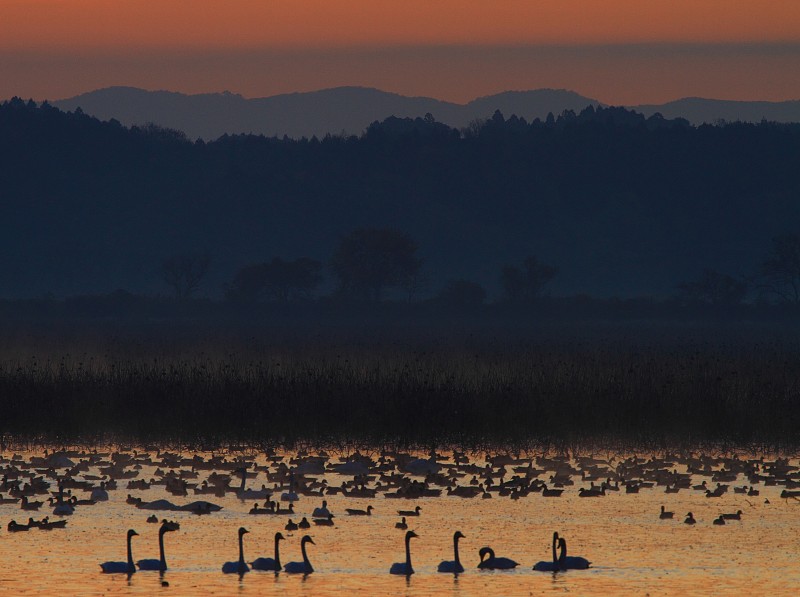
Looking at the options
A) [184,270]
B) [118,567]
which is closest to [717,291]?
[184,270]

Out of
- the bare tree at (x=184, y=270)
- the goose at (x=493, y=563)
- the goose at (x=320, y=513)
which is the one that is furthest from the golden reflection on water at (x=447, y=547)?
the bare tree at (x=184, y=270)

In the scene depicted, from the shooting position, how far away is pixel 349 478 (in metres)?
23.9

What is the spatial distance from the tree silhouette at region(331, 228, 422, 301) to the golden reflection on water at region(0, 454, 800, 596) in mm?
111730

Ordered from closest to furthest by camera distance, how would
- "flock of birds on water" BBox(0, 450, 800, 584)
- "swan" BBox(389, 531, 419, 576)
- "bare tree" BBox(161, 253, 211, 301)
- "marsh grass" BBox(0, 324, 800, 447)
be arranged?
1. "swan" BBox(389, 531, 419, 576)
2. "flock of birds on water" BBox(0, 450, 800, 584)
3. "marsh grass" BBox(0, 324, 800, 447)
4. "bare tree" BBox(161, 253, 211, 301)

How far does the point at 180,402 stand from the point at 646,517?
43.0 feet

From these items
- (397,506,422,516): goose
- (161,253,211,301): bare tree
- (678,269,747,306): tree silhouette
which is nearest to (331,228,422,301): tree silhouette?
(161,253,211,301): bare tree

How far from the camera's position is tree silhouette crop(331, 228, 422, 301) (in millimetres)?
134625

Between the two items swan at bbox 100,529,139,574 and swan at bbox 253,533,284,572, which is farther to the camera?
swan at bbox 253,533,284,572

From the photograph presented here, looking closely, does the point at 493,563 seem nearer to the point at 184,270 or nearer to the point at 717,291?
the point at 717,291

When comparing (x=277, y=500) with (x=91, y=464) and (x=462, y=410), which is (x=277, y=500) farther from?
(x=462, y=410)

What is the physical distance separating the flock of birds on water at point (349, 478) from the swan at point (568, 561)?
61 cm

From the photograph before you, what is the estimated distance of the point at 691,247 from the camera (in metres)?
194

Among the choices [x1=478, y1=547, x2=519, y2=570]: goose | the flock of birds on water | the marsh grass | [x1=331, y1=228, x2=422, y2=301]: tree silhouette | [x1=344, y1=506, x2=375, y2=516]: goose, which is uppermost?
[x1=331, y1=228, x2=422, y2=301]: tree silhouette

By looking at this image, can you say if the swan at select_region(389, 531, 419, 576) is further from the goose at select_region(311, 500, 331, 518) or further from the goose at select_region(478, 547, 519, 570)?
the goose at select_region(311, 500, 331, 518)
